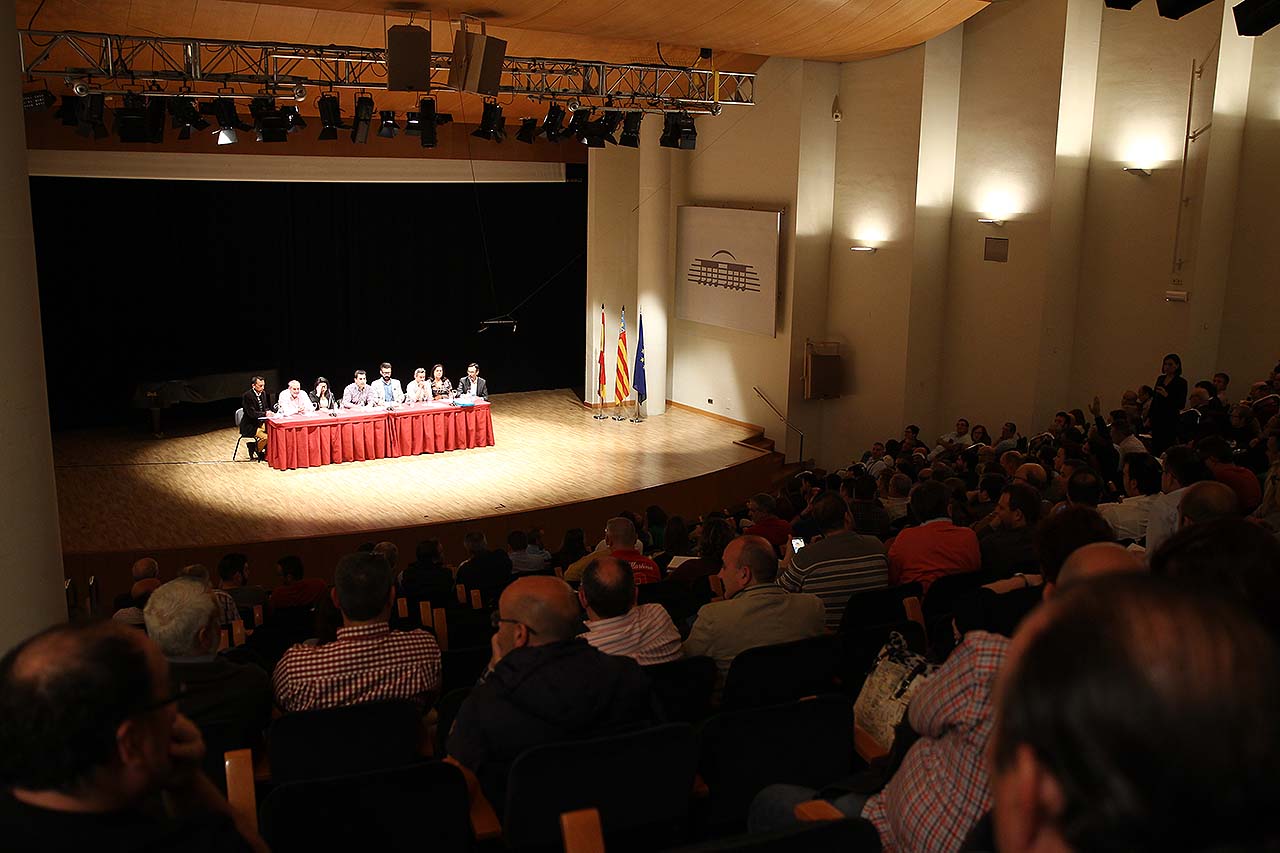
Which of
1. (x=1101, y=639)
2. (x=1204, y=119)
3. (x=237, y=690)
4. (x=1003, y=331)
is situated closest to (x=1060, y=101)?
(x=1204, y=119)

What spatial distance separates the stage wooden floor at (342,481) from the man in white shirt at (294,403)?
69cm

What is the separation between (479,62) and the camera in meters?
9.20

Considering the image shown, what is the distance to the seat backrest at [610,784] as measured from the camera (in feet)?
7.89

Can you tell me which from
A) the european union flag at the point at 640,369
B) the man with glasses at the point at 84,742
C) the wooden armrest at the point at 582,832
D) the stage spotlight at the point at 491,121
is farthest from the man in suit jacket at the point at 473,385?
the man with glasses at the point at 84,742

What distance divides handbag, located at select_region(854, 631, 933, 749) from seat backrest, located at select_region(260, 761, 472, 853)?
1.09 metres

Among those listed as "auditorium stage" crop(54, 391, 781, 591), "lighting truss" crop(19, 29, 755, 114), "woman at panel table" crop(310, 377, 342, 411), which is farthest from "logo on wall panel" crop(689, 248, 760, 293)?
"woman at panel table" crop(310, 377, 342, 411)

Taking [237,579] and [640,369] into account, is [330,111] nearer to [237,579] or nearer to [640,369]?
[237,579]

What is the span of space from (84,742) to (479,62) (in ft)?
28.3

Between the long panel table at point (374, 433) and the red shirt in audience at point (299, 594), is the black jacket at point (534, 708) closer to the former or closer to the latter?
the red shirt in audience at point (299, 594)

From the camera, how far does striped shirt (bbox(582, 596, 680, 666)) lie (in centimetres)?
342

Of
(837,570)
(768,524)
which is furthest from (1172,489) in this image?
(768,524)

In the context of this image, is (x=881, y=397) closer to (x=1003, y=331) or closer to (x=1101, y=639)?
(x=1003, y=331)

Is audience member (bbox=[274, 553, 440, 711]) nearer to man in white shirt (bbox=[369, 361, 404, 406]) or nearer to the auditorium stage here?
the auditorium stage

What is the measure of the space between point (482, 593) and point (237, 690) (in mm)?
3282
